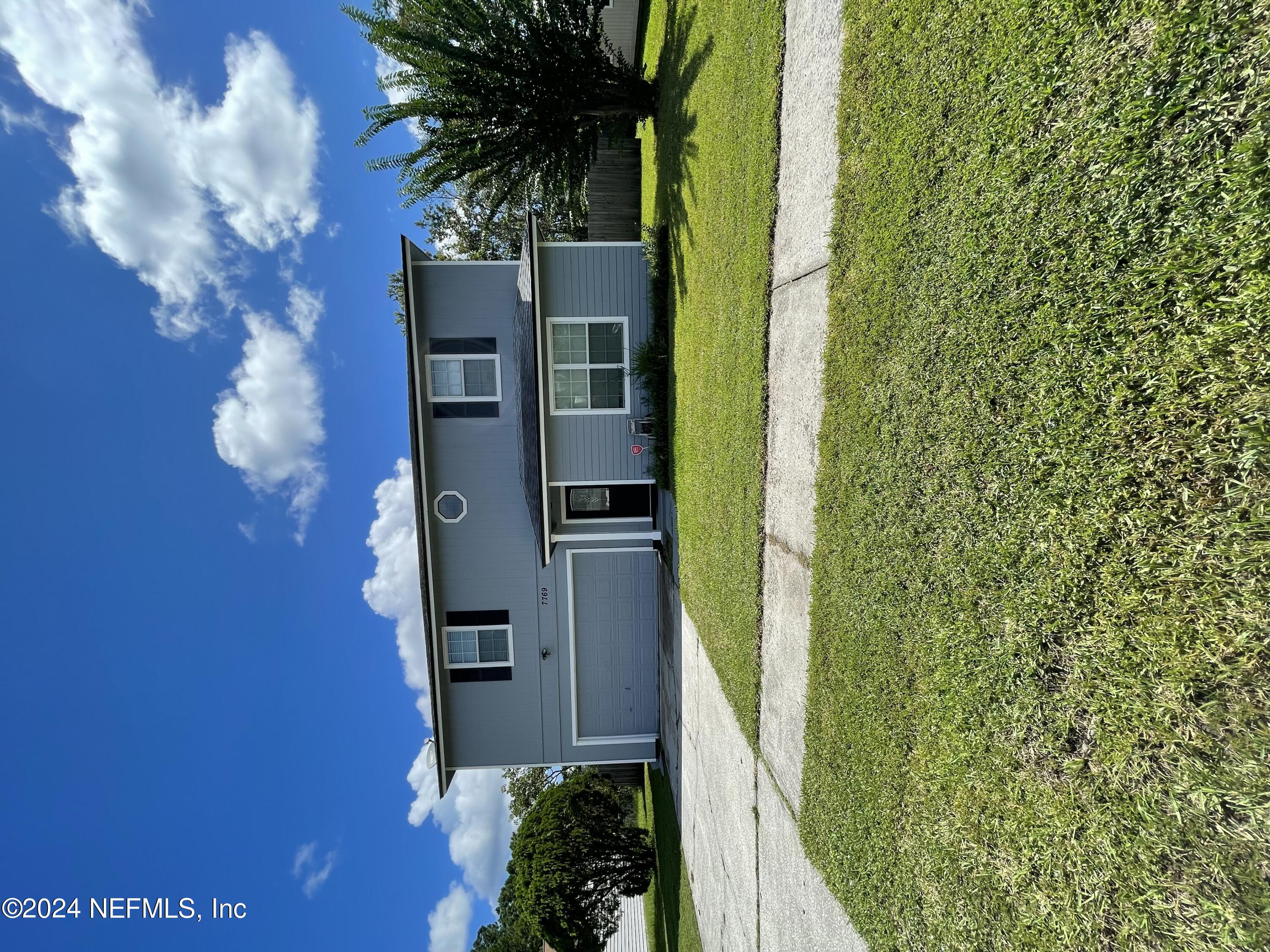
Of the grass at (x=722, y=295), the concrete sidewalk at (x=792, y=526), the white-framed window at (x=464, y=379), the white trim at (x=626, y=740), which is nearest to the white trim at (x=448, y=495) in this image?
the white-framed window at (x=464, y=379)

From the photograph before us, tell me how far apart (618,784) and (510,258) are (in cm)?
1732

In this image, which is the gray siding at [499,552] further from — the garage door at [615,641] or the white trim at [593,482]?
the garage door at [615,641]

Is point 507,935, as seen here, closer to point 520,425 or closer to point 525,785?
point 525,785

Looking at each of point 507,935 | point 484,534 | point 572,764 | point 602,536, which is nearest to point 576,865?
point 572,764

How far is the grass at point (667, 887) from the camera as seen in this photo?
10477 millimetres

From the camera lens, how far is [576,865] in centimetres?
1207

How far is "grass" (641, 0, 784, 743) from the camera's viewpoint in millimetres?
5945

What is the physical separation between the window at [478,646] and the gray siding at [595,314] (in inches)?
127

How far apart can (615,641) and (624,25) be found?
13.8 meters

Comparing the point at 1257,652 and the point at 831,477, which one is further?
the point at 831,477

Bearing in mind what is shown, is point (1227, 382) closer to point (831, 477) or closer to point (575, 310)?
point (831, 477)

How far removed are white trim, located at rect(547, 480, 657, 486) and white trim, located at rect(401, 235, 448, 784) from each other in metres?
2.34

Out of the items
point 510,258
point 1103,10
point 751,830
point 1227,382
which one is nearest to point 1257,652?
point 1227,382

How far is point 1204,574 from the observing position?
A: 1.97 metres
